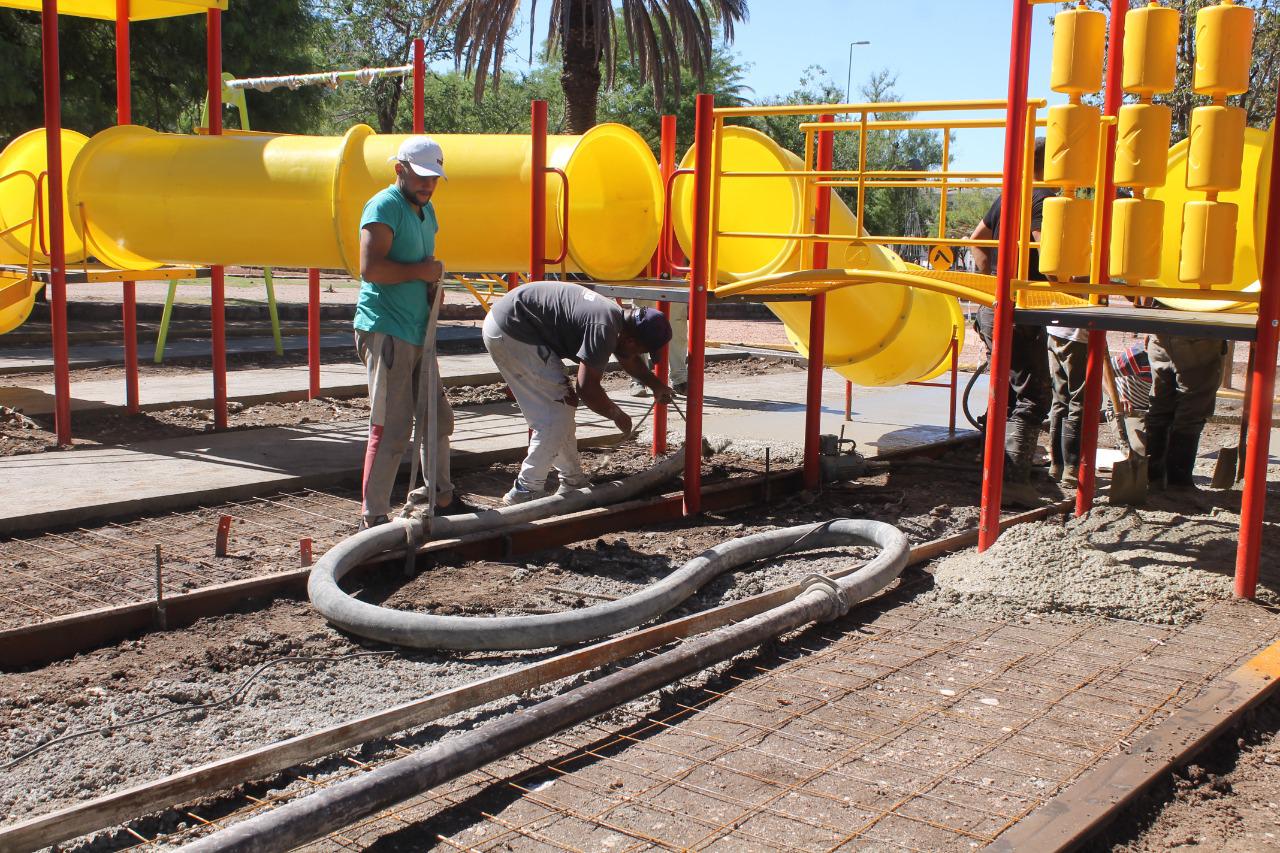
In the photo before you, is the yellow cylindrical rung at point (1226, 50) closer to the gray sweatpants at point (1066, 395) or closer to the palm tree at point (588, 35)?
the gray sweatpants at point (1066, 395)

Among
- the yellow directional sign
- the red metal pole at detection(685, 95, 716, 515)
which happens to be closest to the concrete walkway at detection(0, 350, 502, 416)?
Answer: the red metal pole at detection(685, 95, 716, 515)

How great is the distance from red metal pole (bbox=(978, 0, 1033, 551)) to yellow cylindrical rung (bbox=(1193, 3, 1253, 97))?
0.83 metres

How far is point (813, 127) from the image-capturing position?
820 cm

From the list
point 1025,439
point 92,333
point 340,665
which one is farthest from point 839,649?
point 92,333

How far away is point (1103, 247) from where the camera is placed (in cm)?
626

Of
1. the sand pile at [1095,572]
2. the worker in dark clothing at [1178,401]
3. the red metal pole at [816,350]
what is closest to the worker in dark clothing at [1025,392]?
the worker in dark clothing at [1178,401]

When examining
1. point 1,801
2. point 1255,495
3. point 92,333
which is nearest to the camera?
point 1,801

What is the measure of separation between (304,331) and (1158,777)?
15.6 metres

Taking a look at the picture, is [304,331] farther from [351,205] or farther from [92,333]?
[351,205]

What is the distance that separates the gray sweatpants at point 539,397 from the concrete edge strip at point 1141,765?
12.4ft

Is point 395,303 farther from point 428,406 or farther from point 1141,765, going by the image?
point 1141,765

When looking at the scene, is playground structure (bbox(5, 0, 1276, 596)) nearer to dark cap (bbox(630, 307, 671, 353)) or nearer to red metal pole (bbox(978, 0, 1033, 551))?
red metal pole (bbox(978, 0, 1033, 551))

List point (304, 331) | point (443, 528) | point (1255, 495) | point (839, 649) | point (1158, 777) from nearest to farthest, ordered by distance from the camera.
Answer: point (1158, 777)
point (839, 649)
point (1255, 495)
point (443, 528)
point (304, 331)

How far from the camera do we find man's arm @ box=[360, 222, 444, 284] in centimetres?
622
